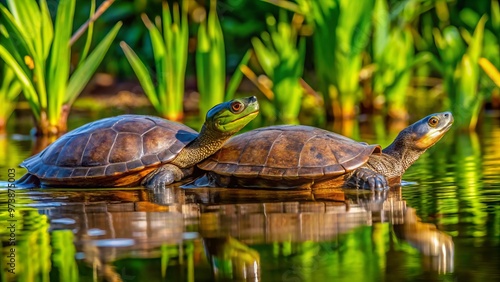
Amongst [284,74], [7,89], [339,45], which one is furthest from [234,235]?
[7,89]

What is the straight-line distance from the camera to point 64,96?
28.3 feet

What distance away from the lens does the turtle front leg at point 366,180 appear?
4.98 m

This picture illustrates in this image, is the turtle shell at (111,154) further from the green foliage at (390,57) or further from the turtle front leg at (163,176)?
the green foliage at (390,57)

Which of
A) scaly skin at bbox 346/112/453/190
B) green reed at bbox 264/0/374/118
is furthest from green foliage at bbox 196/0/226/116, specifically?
scaly skin at bbox 346/112/453/190

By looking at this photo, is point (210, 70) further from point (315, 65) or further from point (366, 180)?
point (366, 180)

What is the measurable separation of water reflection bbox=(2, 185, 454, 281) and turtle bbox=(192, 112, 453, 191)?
0.14 m

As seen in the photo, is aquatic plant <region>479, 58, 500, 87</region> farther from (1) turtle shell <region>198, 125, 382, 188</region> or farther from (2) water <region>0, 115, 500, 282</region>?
(1) turtle shell <region>198, 125, 382, 188</region>

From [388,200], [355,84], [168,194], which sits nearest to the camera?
[388,200]

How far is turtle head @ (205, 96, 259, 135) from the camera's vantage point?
5.19 meters

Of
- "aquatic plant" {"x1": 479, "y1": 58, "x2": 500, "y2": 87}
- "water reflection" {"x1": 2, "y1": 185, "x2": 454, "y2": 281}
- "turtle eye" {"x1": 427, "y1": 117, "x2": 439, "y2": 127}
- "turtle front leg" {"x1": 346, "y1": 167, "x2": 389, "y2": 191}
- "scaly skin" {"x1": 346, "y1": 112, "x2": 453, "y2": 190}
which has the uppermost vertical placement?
"aquatic plant" {"x1": 479, "y1": 58, "x2": 500, "y2": 87}

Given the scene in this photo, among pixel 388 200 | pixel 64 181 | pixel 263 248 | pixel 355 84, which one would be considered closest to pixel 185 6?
pixel 355 84

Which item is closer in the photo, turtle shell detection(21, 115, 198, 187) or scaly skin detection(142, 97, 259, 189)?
scaly skin detection(142, 97, 259, 189)

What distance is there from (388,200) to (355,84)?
5.09m

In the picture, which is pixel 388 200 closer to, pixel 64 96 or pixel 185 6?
pixel 64 96
